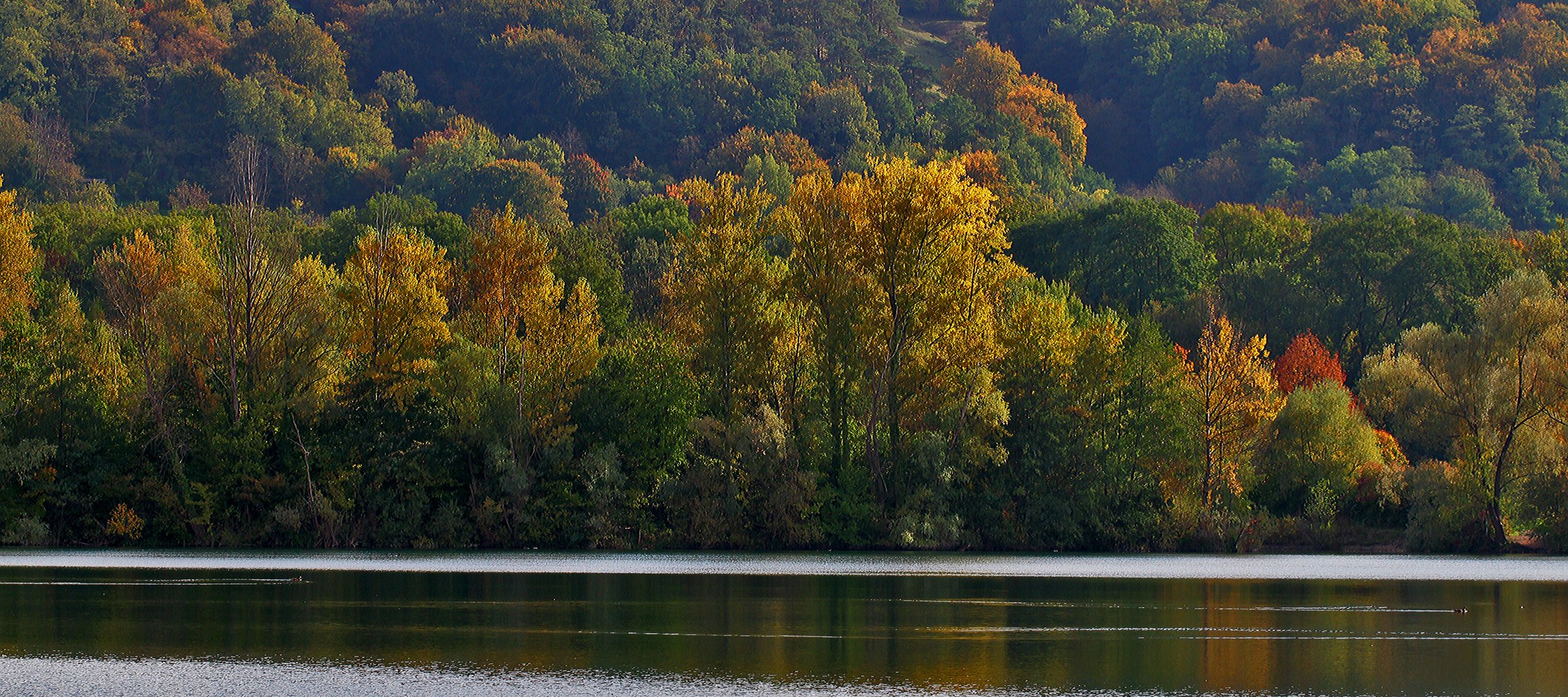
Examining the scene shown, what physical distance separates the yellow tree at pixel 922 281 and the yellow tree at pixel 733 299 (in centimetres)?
384

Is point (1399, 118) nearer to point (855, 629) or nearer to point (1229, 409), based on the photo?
point (1229, 409)

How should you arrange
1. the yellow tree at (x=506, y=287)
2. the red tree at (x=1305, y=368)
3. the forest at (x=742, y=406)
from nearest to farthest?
the forest at (x=742, y=406), the yellow tree at (x=506, y=287), the red tree at (x=1305, y=368)

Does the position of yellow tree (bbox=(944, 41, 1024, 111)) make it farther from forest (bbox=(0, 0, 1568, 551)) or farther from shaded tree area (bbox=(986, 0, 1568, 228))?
forest (bbox=(0, 0, 1568, 551))

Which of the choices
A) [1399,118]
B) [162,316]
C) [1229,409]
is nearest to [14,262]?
[162,316]

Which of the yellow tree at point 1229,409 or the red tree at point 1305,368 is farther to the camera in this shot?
the red tree at point 1305,368

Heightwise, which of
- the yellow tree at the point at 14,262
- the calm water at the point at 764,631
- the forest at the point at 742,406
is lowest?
the calm water at the point at 764,631

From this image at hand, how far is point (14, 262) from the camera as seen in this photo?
70500mm

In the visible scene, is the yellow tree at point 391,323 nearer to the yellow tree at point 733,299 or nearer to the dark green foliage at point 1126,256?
the yellow tree at point 733,299

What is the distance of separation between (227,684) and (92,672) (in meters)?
2.45

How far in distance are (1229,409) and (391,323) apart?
103ft

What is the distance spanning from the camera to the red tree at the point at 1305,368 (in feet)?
274

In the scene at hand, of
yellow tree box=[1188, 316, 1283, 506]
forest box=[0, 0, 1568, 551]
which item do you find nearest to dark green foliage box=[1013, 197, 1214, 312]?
forest box=[0, 0, 1568, 551]

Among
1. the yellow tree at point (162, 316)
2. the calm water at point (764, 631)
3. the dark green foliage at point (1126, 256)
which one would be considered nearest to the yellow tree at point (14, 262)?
the yellow tree at point (162, 316)

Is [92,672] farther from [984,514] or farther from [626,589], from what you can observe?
[984,514]
